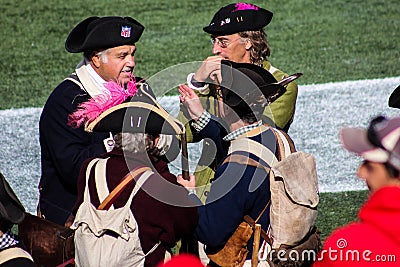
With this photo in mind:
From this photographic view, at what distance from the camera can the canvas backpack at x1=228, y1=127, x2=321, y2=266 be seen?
445 centimetres

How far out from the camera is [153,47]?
12.1 meters

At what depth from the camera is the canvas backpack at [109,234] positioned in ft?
13.8

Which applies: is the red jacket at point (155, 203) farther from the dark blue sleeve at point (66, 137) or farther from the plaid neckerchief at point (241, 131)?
the dark blue sleeve at point (66, 137)

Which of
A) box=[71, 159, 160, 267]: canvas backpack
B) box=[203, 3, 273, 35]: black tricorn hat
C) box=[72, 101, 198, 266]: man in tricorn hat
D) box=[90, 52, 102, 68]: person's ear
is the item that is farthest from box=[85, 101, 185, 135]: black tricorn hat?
box=[203, 3, 273, 35]: black tricorn hat

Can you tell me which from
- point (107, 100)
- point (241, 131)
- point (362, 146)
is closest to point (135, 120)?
point (107, 100)

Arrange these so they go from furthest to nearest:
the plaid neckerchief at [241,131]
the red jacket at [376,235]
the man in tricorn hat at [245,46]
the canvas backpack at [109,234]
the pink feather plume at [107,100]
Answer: the man in tricorn hat at [245,46] → the pink feather plume at [107,100] → the plaid neckerchief at [241,131] → the canvas backpack at [109,234] → the red jacket at [376,235]

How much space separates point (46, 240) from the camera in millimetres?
4906

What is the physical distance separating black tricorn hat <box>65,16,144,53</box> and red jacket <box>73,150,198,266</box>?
48.6 inches

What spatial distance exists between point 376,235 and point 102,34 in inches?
112

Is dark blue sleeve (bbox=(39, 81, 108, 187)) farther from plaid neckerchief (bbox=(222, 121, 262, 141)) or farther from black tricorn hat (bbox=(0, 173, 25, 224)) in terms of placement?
black tricorn hat (bbox=(0, 173, 25, 224))

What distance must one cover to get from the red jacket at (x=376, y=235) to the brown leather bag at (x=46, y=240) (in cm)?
200

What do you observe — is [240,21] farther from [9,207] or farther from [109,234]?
[9,207]

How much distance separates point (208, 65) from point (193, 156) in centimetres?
341

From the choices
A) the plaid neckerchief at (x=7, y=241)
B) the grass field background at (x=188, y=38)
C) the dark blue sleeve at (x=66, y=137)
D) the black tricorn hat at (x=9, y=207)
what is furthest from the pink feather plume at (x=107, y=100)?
the grass field background at (x=188, y=38)
